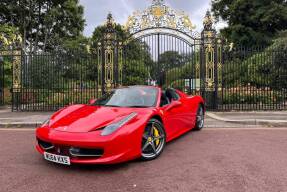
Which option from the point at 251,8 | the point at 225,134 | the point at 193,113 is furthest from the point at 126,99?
the point at 251,8

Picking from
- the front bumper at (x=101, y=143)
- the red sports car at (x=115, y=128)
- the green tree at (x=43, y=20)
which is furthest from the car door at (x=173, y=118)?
the green tree at (x=43, y=20)

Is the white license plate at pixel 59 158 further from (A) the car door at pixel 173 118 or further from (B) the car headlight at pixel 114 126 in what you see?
(A) the car door at pixel 173 118

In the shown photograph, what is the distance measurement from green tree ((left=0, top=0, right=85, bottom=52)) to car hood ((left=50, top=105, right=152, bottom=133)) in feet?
76.9

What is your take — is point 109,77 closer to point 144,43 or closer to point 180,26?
point 144,43

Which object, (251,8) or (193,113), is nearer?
(193,113)

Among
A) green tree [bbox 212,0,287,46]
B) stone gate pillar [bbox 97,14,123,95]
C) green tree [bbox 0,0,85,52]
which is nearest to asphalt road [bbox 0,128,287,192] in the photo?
stone gate pillar [bbox 97,14,123,95]

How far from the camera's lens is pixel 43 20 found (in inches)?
1144

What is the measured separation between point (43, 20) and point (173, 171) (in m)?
28.2

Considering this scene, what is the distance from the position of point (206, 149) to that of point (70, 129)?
9.09ft

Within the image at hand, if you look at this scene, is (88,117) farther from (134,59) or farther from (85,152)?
(134,59)

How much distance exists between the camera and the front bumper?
13.7 ft

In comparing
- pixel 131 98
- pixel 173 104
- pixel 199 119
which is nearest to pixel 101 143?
pixel 131 98

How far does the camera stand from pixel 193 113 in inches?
287

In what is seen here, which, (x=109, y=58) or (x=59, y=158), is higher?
(x=109, y=58)
